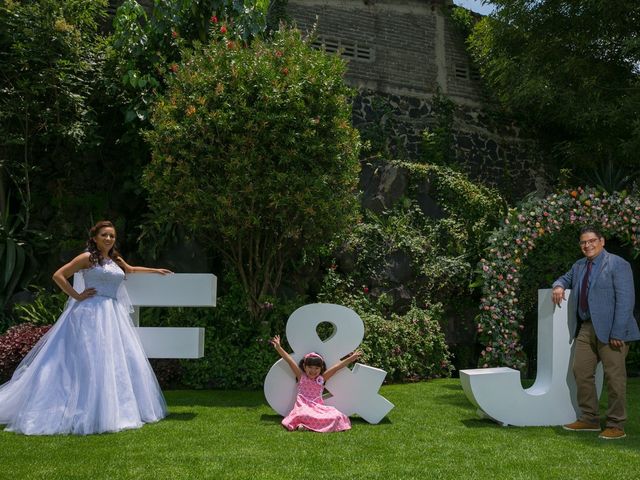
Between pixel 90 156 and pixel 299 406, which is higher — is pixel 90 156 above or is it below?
above

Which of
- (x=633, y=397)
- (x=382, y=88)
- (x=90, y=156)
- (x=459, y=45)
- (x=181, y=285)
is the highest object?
(x=459, y=45)

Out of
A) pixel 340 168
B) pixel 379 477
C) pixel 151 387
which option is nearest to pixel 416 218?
pixel 340 168

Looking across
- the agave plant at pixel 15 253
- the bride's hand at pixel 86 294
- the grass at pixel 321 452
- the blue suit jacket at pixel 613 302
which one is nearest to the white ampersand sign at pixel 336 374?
the grass at pixel 321 452

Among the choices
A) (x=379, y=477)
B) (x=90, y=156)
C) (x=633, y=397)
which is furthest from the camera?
(x=90, y=156)

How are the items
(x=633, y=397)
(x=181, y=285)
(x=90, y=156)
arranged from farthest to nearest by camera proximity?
(x=90, y=156) → (x=633, y=397) → (x=181, y=285)

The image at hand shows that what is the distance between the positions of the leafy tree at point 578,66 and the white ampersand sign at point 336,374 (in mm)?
7878

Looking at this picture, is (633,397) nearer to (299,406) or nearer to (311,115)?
(299,406)

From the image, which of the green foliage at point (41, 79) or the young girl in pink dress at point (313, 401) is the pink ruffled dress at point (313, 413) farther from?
the green foliage at point (41, 79)

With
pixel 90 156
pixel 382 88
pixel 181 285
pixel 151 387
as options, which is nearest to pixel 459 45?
pixel 382 88

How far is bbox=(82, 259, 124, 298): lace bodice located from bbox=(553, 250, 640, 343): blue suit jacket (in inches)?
177

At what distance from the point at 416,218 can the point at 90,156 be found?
5.72 meters

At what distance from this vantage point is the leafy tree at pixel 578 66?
12.3 metres

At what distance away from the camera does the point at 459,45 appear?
1477cm

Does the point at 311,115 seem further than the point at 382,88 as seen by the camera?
No
